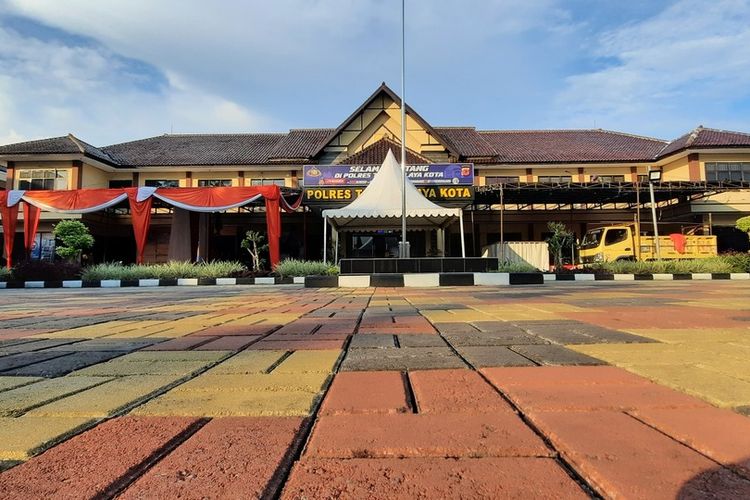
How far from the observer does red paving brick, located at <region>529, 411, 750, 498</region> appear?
90 centimetres

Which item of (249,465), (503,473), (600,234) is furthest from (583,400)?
(600,234)

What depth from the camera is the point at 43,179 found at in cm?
2316

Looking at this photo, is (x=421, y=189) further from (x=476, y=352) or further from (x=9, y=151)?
(x=9, y=151)

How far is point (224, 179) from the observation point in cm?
2536

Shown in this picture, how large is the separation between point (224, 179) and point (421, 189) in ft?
41.8

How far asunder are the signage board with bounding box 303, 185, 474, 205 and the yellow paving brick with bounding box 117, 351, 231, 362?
16395 millimetres

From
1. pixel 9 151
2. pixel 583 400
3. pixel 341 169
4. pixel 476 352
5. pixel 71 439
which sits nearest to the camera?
pixel 71 439

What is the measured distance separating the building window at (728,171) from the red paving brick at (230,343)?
27577 millimetres

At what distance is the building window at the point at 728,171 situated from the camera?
75.2 feet

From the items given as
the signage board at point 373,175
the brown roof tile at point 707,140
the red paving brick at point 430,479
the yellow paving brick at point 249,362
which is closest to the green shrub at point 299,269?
the signage board at point 373,175

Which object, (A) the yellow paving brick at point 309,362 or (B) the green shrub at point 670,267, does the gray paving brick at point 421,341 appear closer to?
(A) the yellow paving brick at point 309,362

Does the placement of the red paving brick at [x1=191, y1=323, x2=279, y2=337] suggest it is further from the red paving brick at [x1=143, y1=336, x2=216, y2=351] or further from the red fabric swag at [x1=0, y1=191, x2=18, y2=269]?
the red fabric swag at [x1=0, y1=191, x2=18, y2=269]

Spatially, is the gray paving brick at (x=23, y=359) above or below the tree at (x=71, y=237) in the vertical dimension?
below

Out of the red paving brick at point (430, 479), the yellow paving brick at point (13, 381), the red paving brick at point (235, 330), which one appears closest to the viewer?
the red paving brick at point (430, 479)
